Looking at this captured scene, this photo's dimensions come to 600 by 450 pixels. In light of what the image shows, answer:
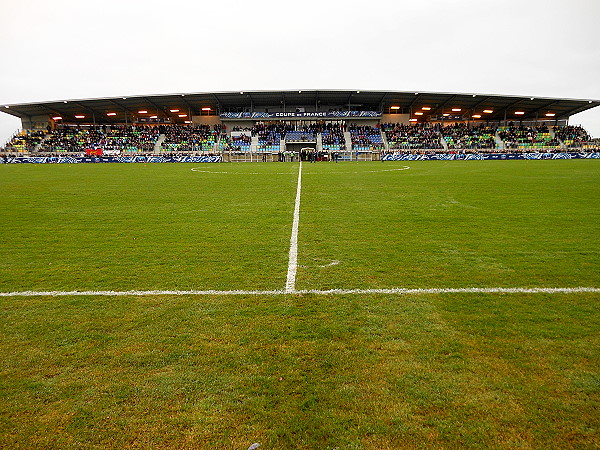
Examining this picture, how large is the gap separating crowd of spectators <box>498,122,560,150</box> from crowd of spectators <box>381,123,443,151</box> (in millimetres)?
10174

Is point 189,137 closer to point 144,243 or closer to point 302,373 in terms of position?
point 144,243

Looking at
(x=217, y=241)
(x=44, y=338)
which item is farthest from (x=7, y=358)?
(x=217, y=241)

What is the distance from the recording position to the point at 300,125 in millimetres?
58719

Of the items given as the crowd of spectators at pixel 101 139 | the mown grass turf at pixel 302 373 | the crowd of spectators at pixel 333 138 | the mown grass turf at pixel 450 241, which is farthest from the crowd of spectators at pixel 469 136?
the mown grass turf at pixel 302 373

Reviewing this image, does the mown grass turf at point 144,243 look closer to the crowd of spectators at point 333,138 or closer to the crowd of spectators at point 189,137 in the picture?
the crowd of spectators at point 333,138

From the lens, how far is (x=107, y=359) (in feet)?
9.48

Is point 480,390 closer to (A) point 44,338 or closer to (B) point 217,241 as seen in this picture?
(A) point 44,338

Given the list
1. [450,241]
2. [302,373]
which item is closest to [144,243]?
[302,373]

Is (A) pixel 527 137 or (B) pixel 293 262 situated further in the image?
(A) pixel 527 137

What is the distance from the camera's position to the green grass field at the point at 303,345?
2180mm

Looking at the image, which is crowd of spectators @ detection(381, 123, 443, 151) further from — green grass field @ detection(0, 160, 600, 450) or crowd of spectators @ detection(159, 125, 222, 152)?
green grass field @ detection(0, 160, 600, 450)

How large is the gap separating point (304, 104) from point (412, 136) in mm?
18983

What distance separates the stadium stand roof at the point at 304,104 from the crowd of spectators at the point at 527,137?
3.28 m

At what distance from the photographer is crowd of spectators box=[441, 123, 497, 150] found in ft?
171
